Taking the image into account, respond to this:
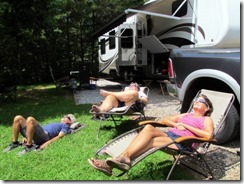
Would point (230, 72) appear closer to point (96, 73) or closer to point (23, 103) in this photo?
point (23, 103)

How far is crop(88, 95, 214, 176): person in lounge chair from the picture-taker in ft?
9.91

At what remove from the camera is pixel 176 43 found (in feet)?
29.4

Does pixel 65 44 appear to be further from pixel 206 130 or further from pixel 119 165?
pixel 119 165

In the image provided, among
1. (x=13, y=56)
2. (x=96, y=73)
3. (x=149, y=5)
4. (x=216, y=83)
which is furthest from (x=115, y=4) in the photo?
(x=216, y=83)

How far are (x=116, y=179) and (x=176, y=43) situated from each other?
20.4ft

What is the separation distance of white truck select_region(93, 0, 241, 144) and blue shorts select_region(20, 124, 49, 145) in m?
2.01

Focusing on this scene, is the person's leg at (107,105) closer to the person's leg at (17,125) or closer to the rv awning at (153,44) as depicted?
the person's leg at (17,125)

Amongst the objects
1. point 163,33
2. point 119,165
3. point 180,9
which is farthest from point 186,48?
point 163,33

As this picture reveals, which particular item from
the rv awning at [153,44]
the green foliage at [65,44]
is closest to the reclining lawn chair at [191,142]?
the rv awning at [153,44]

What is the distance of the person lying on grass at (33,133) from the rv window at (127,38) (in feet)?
23.4

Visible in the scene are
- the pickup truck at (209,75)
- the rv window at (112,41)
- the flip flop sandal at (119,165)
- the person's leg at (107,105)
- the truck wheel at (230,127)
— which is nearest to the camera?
the flip flop sandal at (119,165)

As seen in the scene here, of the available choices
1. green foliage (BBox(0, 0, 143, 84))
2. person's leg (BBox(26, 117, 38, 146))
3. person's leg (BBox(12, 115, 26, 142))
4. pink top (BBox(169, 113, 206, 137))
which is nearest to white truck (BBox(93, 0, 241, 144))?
pink top (BBox(169, 113, 206, 137))

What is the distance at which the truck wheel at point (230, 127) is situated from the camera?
13.6 ft

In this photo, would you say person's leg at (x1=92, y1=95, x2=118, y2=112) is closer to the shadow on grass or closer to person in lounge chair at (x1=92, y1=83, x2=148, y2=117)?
person in lounge chair at (x1=92, y1=83, x2=148, y2=117)
